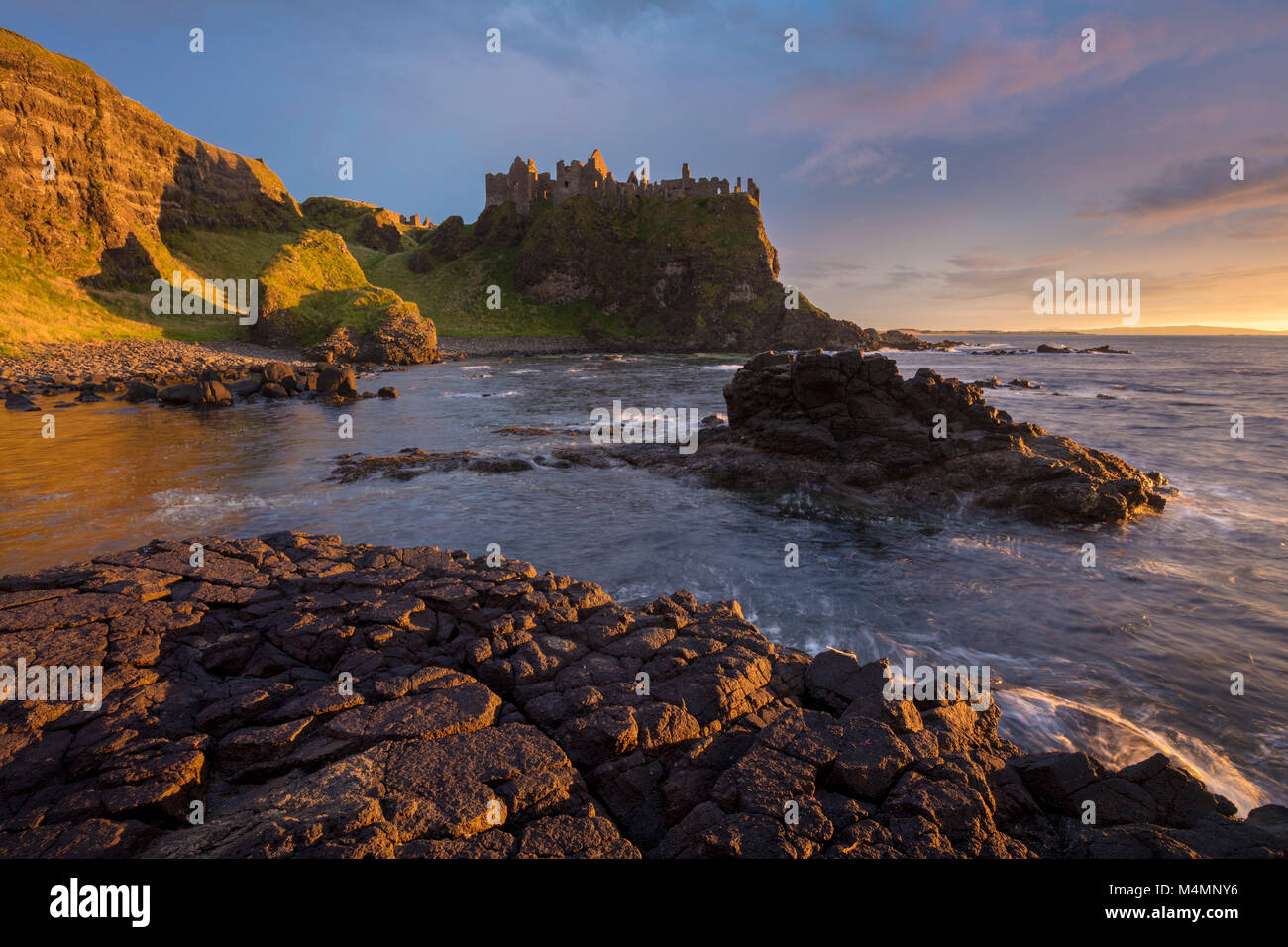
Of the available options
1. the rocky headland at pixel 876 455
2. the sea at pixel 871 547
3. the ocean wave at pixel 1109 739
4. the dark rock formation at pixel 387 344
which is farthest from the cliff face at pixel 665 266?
the ocean wave at pixel 1109 739

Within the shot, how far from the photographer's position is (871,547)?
16.4 meters

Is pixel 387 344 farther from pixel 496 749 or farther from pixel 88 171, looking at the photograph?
pixel 496 749

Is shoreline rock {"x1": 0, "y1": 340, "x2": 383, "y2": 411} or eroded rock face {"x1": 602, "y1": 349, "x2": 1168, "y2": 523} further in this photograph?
shoreline rock {"x1": 0, "y1": 340, "x2": 383, "y2": 411}

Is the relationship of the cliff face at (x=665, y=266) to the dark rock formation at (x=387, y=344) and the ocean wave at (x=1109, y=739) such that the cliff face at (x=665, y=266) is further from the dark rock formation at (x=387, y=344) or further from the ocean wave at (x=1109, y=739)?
the ocean wave at (x=1109, y=739)

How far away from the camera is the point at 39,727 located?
21.2ft

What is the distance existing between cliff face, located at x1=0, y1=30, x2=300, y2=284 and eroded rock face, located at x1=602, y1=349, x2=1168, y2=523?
263 feet

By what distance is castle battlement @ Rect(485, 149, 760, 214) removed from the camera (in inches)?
5517

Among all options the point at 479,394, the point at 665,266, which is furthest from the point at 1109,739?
the point at 665,266

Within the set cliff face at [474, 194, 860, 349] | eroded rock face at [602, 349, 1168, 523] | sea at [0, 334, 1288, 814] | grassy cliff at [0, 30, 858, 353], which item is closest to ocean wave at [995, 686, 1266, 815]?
sea at [0, 334, 1288, 814]

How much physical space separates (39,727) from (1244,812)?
14126 millimetres

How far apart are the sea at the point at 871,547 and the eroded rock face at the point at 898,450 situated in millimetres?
949

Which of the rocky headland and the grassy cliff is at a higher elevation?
the grassy cliff

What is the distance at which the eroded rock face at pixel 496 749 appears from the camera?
5.15 metres

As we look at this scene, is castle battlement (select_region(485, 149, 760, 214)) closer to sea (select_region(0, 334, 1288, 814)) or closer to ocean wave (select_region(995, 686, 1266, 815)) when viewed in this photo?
sea (select_region(0, 334, 1288, 814))
